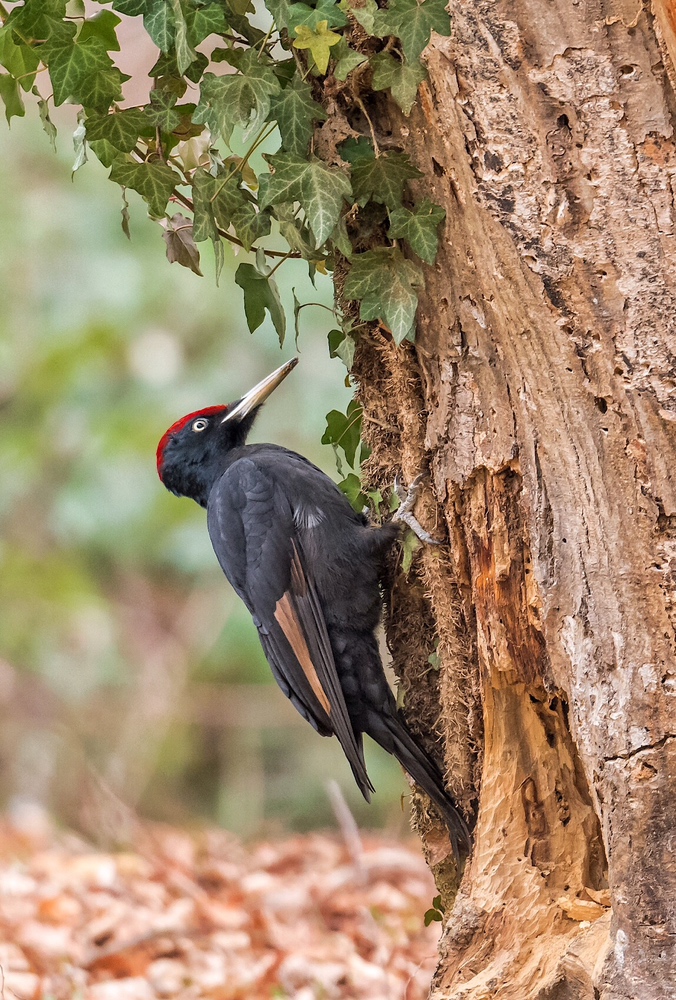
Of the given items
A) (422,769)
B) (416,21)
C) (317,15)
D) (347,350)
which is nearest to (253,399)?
(347,350)

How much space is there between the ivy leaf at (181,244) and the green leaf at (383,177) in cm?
64

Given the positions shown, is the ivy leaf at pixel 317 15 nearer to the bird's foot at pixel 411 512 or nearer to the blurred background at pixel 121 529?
the bird's foot at pixel 411 512

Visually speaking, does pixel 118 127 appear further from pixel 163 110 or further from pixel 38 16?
pixel 38 16

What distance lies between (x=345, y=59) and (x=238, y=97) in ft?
0.80

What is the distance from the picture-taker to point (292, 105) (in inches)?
80.1

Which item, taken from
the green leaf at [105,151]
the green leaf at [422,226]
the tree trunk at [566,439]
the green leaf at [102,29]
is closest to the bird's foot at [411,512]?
the tree trunk at [566,439]

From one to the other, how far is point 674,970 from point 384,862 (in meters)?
2.52

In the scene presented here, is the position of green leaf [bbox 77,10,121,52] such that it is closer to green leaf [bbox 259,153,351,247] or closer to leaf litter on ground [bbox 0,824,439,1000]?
green leaf [bbox 259,153,351,247]

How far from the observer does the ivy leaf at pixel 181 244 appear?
8.27 ft

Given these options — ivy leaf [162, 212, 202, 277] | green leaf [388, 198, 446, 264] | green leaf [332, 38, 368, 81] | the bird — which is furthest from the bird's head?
green leaf [332, 38, 368, 81]

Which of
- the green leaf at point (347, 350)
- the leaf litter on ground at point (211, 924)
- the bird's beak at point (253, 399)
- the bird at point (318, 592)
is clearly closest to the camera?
the green leaf at point (347, 350)

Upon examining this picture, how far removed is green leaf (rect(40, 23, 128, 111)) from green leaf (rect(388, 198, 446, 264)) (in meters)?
0.70

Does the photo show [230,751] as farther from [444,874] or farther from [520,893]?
[520,893]

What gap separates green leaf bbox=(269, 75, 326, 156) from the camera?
6.66 ft
